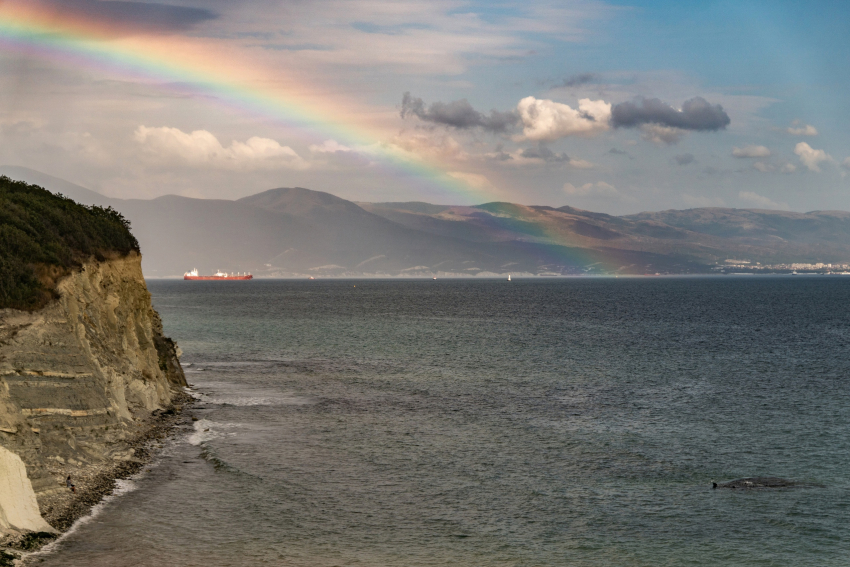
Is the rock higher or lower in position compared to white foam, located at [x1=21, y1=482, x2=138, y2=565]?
higher

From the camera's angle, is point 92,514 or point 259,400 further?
point 259,400

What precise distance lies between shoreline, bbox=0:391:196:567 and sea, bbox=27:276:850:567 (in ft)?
1.66

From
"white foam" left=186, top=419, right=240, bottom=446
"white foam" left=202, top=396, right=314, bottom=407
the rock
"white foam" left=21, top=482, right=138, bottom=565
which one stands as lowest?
"white foam" left=21, top=482, right=138, bottom=565

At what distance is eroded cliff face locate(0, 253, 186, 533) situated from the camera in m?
27.6

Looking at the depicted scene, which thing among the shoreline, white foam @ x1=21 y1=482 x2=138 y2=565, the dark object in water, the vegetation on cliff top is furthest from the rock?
the dark object in water

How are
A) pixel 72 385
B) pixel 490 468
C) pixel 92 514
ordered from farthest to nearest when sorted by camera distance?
pixel 490 468 → pixel 72 385 → pixel 92 514

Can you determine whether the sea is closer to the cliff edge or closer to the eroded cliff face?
the cliff edge

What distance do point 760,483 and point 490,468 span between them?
1135 centimetres

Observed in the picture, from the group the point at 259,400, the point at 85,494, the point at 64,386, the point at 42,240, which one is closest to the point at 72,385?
the point at 64,386

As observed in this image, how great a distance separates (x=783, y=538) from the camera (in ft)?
83.3

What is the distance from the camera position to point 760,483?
30984mm

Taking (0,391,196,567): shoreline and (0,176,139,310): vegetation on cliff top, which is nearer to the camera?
(0,391,196,567): shoreline

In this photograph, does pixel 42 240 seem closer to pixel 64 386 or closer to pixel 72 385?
pixel 72 385

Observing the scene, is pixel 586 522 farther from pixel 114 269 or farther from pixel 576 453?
pixel 114 269
